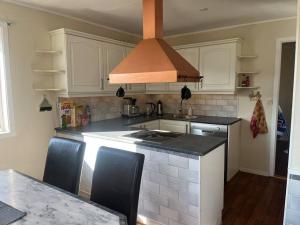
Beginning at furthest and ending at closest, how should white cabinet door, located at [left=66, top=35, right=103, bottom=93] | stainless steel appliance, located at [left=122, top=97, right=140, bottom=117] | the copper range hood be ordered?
1. stainless steel appliance, located at [left=122, top=97, right=140, bottom=117]
2. white cabinet door, located at [left=66, top=35, right=103, bottom=93]
3. the copper range hood

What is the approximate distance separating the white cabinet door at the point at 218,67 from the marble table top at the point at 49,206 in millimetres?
2783

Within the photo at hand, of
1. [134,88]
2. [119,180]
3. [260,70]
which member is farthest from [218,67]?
[119,180]

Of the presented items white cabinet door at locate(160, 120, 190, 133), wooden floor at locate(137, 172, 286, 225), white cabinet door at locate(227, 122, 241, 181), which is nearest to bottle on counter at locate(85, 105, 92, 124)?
white cabinet door at locate(160, 120, 190, 133)

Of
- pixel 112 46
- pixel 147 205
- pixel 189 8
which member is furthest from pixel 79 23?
pixel 147 205

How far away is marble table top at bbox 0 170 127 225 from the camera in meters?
1.13

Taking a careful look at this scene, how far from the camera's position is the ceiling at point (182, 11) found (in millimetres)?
2570

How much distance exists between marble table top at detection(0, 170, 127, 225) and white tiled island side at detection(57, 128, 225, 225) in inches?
36.9

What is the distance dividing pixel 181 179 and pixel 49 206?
1.12 m

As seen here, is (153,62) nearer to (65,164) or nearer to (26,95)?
(65,164)

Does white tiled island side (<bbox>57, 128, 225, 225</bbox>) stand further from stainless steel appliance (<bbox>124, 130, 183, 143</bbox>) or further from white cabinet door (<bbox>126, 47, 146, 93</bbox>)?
white cabinet door (<bbox>126, 47, 146, 93</bbox>)

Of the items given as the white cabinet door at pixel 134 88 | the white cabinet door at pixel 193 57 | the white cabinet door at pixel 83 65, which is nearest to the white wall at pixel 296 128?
the white cabinet door at pixel 193 57

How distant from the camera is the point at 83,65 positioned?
2.95 meters

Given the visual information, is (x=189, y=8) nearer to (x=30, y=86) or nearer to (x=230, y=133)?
(x=230, y=133)

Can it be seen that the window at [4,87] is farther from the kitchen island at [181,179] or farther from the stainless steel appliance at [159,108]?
the stainless steel appliance at [159,108]
